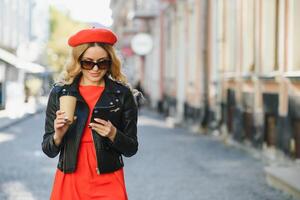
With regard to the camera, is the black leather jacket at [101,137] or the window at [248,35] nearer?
the black leather jacket at [101,137]

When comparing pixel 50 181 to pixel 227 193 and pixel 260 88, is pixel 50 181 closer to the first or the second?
pixel 227 193

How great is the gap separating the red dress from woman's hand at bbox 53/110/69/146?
12 centimetres

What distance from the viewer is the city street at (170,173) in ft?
30.8

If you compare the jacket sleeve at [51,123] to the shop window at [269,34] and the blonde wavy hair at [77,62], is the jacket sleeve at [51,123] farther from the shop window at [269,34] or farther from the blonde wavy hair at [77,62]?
the shop window at [269,34]

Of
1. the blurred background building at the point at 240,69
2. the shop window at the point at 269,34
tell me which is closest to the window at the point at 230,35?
the blurred background building at the point at 240,69

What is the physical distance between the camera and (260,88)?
1549cm

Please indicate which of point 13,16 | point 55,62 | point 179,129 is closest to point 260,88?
point 179,129

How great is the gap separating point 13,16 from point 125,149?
47160 millimetres

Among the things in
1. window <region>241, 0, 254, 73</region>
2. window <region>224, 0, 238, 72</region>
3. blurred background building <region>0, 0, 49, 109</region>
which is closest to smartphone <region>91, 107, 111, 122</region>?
window <region>241, 0, 254, 73</region>

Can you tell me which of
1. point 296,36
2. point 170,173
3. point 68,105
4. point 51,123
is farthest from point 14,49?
point 68,105

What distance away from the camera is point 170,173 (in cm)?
1177

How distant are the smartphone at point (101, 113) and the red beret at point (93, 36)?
300 mm

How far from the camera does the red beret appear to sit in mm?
3639

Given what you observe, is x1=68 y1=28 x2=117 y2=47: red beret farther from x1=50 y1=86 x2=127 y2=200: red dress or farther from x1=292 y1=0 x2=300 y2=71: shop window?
x1=292 y1=0 x2=300 y2=71: shop window
